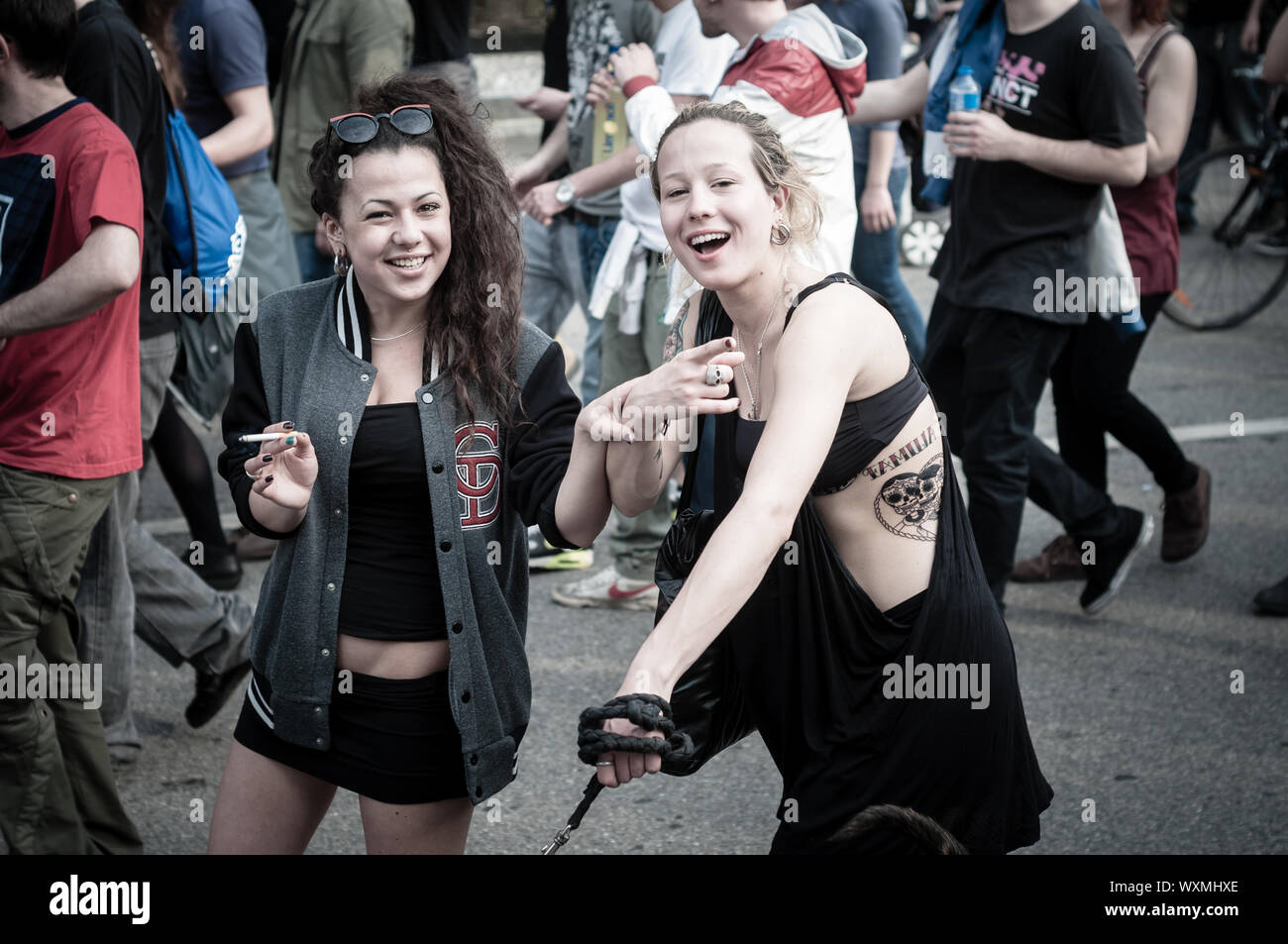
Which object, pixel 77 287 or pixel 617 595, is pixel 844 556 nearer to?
pixel 77 287

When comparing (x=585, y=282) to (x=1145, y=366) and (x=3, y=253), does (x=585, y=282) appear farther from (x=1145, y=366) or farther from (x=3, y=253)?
(x=1145, y=366)

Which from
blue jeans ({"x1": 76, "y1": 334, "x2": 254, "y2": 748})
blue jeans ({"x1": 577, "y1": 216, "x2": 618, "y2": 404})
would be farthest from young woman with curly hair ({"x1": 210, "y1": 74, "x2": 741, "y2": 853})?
blue jeans ({"x1": 577, "y1": 216, "x2": 618, "y2": 404})

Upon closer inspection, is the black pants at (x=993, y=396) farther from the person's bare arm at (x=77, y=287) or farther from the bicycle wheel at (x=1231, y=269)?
the bicycle wheel at (x=1231, y=269)

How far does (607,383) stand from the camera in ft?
17.6

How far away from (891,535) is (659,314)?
103 inches

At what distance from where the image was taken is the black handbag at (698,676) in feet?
8.56

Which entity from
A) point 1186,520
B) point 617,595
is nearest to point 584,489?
point 617,595

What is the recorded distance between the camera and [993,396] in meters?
4.78

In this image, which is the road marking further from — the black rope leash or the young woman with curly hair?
the black rope leash

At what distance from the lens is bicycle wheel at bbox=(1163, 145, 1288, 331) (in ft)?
29.7

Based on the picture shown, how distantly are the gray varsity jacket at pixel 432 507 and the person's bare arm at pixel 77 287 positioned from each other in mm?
676

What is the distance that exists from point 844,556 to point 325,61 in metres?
4.36

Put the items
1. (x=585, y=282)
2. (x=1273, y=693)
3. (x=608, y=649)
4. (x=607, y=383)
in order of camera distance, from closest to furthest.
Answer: (x=1273, y=693) → (x=608, y=649) → (x=607, y=383) → (x=585, y=282)
